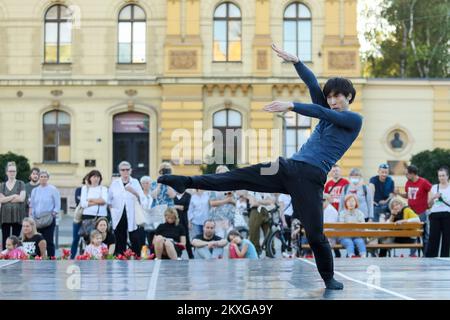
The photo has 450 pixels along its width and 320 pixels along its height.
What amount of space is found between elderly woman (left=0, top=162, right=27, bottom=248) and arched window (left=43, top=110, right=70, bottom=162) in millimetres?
21738

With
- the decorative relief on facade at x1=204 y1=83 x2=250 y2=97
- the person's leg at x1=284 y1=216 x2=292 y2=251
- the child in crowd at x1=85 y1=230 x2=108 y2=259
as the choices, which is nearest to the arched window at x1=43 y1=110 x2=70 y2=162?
the decorative relief on facade at x1=204 y1=83 x2=250 y2=97

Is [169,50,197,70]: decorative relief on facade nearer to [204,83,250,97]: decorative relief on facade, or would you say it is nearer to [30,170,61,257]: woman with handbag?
[204,83,250,97]: decorative relief on facade

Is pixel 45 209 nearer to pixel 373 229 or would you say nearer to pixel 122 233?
pixel 122 233

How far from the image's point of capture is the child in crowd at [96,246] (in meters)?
15.1

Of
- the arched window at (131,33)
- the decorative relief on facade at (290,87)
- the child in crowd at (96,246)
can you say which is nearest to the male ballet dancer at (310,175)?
the child in crowd at (96,246)

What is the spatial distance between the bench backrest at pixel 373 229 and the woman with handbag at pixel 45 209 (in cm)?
502

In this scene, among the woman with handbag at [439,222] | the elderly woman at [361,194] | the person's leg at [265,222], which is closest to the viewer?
the woman with handbag at [439,222]

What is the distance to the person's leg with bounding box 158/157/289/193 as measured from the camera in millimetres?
8789

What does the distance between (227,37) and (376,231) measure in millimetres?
23001

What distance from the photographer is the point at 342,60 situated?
127 feet

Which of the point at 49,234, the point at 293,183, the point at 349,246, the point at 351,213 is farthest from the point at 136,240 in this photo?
the point at 293,183

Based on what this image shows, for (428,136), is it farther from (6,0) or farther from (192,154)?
(6,0)

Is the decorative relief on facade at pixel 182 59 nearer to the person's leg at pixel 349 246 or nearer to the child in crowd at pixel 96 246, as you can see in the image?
the person's leg at pixel 349 246
